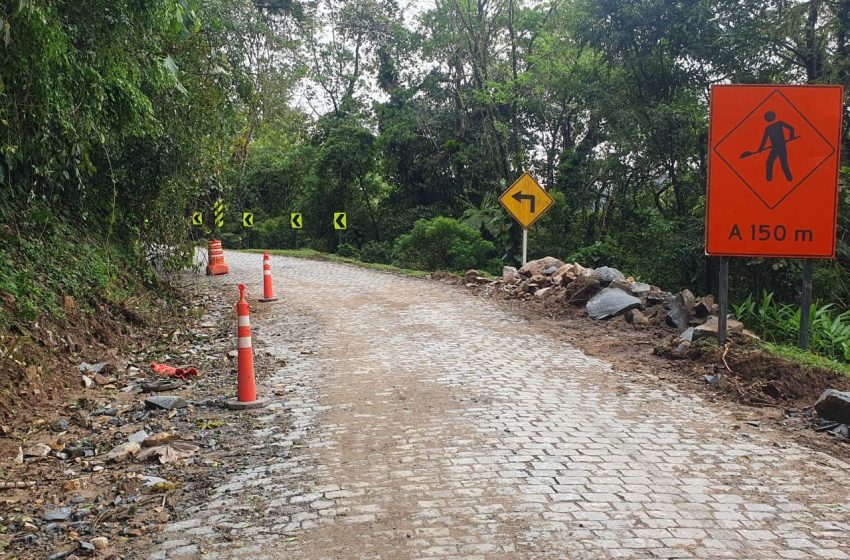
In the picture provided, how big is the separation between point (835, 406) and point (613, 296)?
5533 mm

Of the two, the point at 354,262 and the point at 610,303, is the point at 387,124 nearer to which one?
the point at 354,262

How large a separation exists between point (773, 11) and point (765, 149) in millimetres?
8129

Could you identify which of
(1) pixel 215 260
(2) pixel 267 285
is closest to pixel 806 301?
(2) pixel 267 285

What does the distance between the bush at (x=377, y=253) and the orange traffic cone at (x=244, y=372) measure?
21.7 meters

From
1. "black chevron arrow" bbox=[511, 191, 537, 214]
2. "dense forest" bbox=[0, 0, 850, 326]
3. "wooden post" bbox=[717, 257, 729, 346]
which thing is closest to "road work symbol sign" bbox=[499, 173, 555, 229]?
"black chevron arrow" bbox=[511, 191, 537, 214]

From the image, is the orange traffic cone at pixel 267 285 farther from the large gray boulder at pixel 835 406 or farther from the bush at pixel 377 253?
Result: the bush at pixel 377 253

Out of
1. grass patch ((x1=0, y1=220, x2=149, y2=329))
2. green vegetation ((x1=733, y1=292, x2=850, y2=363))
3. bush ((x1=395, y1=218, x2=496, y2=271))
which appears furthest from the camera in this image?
bush ((x1=395, y1=218, x2=496, y2=271))

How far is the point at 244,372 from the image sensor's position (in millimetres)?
6766

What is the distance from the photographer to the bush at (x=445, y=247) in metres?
22.5

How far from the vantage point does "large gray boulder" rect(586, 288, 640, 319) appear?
11148mm

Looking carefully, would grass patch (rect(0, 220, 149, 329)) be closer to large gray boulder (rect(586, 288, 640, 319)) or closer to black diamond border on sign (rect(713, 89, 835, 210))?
large gray boulder (rect(586, 288, 640, 319))

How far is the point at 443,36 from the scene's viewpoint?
80.6 feet

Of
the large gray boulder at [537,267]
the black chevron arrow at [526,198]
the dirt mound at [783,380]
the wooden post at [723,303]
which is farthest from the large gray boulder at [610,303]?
the black chevron arrow at [526,198]

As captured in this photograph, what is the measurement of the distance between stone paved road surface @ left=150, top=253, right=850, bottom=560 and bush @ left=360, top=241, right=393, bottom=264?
20270 millimetres
